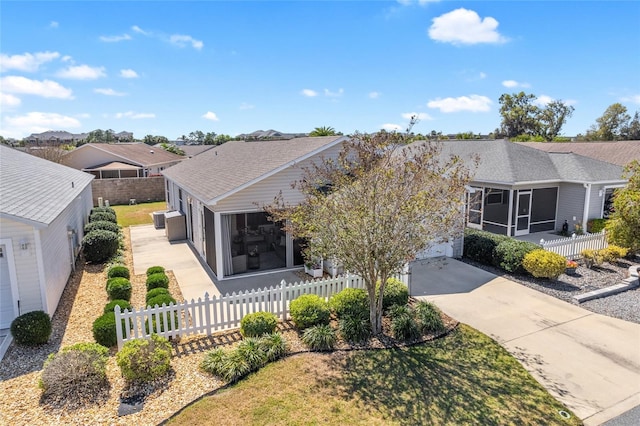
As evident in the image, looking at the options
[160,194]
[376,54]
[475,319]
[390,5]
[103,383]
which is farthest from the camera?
[160,194]

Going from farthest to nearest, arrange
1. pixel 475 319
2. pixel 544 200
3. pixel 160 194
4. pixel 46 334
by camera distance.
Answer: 1. pixel 160 194
2. pixel 544 200
3. pixel 475 319
4. pixel 46 334

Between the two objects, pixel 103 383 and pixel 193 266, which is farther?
pixel 193 266

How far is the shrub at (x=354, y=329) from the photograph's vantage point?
868 cm

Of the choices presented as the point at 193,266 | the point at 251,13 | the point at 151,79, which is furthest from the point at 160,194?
the point at 251,13

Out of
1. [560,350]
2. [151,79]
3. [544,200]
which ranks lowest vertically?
[560,350]

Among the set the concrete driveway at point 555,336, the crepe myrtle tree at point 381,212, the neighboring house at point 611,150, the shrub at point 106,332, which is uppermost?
the neighboring house at point 611,150

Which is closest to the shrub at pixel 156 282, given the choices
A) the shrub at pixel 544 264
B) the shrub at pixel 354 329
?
the shrub at pixel 354 329

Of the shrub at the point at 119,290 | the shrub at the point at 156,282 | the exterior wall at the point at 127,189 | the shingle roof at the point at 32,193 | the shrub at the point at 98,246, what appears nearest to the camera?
the shingle roof at the point at 32,193

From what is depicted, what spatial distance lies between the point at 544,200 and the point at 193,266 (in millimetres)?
19018

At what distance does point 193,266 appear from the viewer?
48.8 feet

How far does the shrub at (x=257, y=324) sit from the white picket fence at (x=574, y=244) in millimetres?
10899

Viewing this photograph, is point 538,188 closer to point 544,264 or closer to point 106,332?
point 544,264

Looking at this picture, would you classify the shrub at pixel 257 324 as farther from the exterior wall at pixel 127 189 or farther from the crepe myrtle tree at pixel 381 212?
the exterior wall at pixel 127 189

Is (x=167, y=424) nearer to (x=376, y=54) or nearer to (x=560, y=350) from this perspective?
(x=560, y=350)
